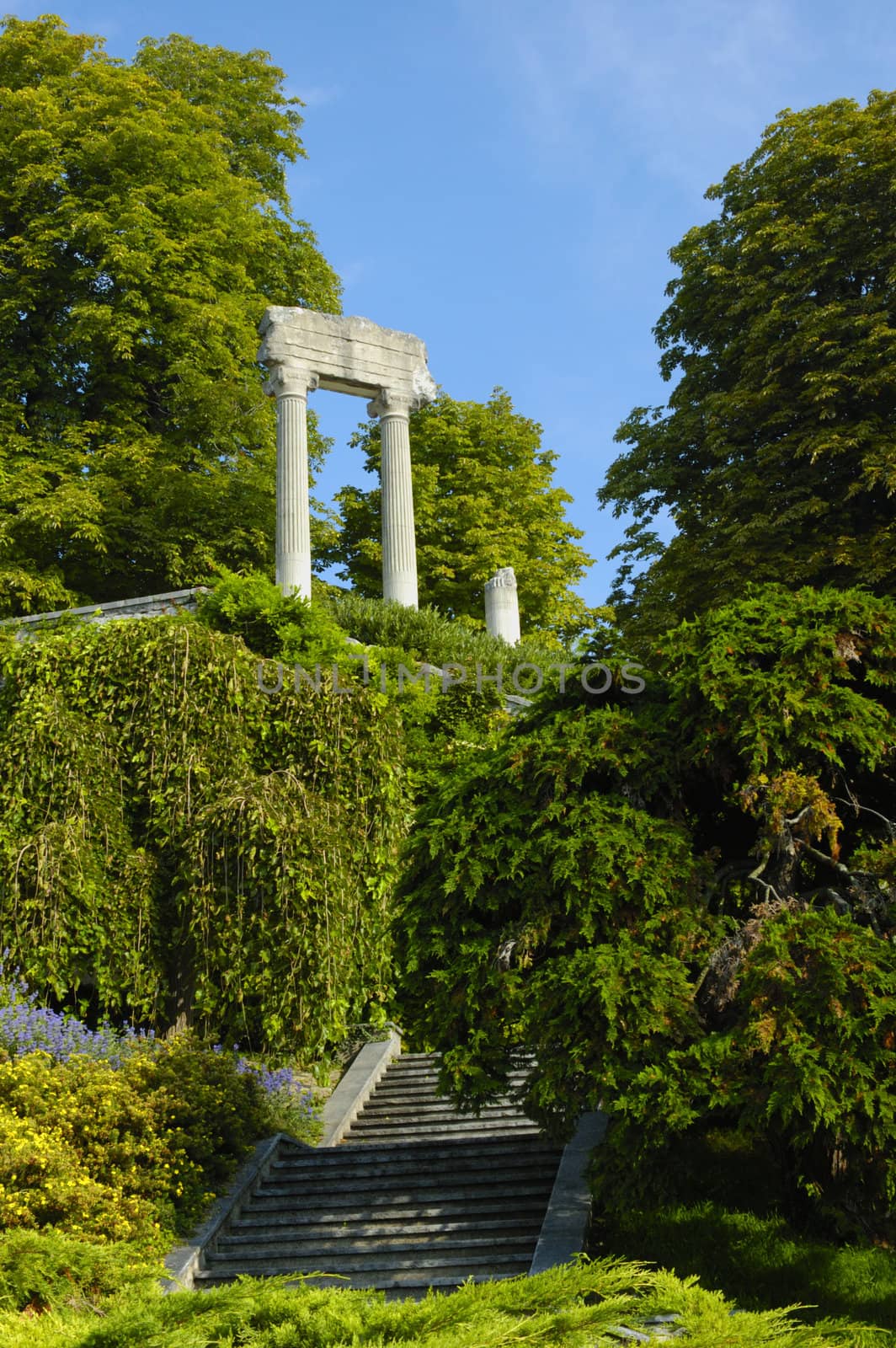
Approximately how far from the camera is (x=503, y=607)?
25.8 metres

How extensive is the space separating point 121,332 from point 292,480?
17.9ft

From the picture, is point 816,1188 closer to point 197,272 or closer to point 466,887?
point 466,887

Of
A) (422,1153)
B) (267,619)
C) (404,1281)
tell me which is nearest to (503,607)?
(267,619)

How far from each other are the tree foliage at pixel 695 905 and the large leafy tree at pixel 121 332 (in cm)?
1588

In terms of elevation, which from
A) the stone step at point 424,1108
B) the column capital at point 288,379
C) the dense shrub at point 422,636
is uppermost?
the column capital at point 288,379

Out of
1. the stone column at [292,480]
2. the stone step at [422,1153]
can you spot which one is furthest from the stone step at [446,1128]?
the stone column at [292,480]

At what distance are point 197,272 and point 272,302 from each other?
10.7 ft

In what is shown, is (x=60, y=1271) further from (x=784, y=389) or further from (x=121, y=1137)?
(x=784, y=389)

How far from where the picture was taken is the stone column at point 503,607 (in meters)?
25.6

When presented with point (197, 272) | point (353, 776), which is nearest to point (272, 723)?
point (353, 776)

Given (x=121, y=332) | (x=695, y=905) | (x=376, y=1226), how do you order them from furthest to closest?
1. (x=121, y=332)
2. (x=376, y=1226)
3. (x=695, y=905)

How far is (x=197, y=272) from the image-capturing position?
91.3 ft

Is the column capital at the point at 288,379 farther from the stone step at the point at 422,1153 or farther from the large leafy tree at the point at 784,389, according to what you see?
the stone step at the point at 422,1153

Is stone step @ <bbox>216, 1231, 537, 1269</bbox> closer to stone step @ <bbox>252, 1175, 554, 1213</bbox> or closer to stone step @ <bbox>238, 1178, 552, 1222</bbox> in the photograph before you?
stone step @ <bbox>238, 1178, 552, 1222</bbox>
